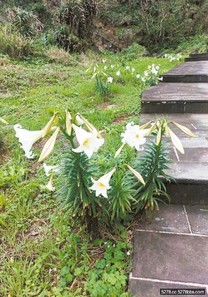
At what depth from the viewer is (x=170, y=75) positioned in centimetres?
435

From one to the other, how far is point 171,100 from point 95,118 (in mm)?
927

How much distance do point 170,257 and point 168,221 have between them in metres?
0.26

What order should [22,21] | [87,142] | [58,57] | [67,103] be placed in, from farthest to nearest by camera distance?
[22,21] < [58,57] < [67,103] < [87,142]

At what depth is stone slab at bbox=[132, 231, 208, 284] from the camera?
4.03 feet

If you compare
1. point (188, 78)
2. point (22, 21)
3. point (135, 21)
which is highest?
point (22, 21)

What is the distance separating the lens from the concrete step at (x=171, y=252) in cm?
119

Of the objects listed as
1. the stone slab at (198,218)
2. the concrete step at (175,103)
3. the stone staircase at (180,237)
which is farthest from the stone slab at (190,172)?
the concrete step at (175,103)

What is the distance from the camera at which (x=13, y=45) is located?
19.6ft

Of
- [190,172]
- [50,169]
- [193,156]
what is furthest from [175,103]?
[50,169]

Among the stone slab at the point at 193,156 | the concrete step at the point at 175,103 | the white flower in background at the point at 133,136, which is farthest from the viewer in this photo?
the concrete step at the point at 175,103

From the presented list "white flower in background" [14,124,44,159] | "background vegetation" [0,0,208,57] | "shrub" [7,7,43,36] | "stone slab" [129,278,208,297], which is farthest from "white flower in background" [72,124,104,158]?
"background vegetation" [0,0,208,57]

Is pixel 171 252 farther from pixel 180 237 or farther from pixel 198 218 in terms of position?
pixel 198 218

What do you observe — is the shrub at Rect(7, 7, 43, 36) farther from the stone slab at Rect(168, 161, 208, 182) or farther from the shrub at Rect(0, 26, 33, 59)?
the stone slab at Rect(168, 161, 208, 182)

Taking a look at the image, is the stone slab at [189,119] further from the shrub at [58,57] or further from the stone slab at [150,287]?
the shrub at [58,57]
